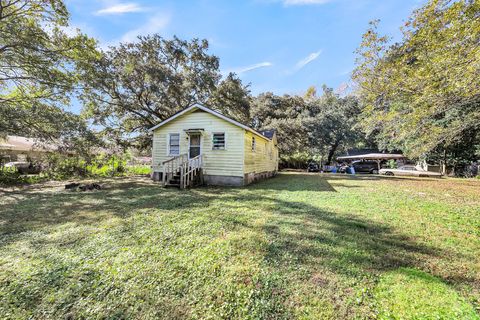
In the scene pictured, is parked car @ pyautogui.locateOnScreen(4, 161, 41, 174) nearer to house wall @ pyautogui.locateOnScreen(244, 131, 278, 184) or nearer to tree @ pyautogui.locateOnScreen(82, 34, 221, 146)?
tree @ pyautogui.locateOnScreen(82, 34, 221, 146)

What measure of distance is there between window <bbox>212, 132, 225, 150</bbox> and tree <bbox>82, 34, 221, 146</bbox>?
802 cm

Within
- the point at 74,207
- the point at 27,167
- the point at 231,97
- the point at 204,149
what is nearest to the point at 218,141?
the point at 204,149

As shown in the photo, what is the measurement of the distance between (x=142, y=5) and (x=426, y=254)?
1300 centimetres

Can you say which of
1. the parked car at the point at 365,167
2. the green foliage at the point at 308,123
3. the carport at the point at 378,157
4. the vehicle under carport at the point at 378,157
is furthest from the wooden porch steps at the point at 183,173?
the carport at the point at 378,157

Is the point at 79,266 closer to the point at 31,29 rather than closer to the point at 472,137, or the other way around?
the point at 31,29

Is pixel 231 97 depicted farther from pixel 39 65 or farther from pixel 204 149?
pixel 39 65

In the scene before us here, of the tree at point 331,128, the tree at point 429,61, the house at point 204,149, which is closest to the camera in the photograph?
the tree at point 429,61

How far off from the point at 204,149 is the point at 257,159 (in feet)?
12.2

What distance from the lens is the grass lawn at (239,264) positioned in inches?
85.7

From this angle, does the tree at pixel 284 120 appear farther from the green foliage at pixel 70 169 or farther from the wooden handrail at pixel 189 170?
the green foliage at pixel 70 169

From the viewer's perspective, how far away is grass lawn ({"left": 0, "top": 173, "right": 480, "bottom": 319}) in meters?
2.18

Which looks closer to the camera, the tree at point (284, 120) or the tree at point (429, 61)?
the tree at point (429, 61)

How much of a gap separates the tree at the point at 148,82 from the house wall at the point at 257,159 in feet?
24.4

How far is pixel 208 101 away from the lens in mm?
19109
